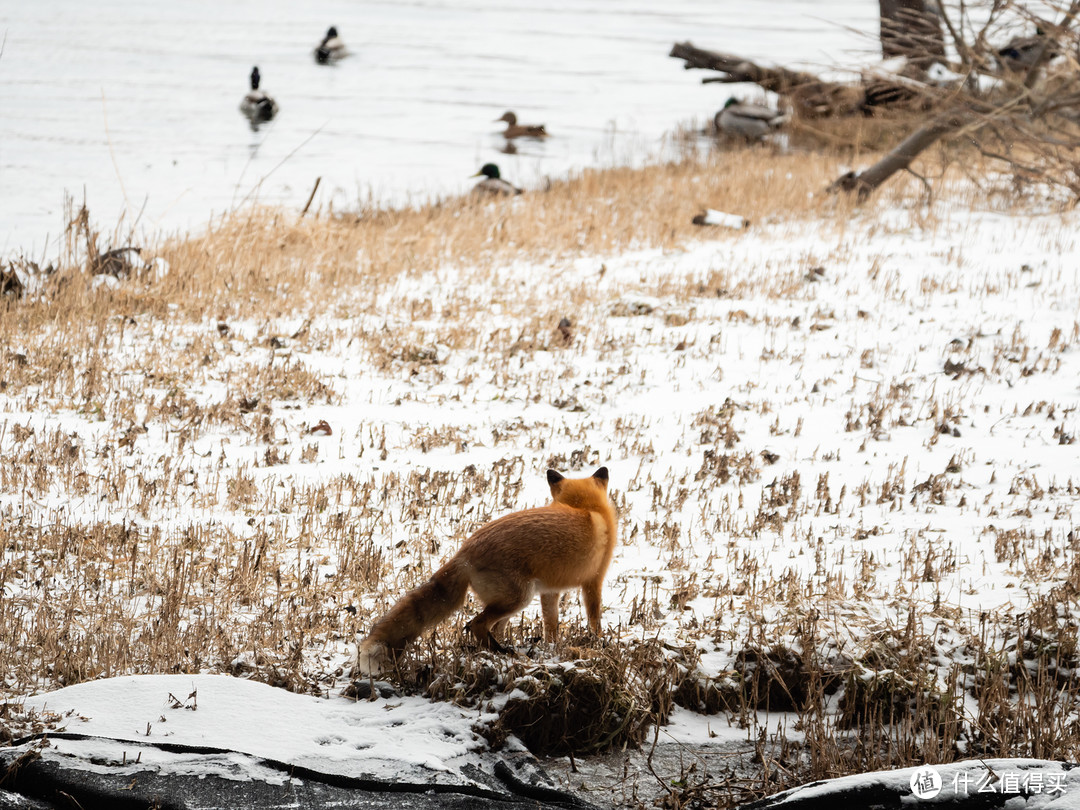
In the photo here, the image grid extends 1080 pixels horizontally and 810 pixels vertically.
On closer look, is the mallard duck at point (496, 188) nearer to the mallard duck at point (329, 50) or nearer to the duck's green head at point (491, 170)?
the duck's green head at point (491, 170)

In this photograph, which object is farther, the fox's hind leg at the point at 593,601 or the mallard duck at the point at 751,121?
the mallard duck at the point at 751,121

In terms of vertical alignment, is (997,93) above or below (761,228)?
above

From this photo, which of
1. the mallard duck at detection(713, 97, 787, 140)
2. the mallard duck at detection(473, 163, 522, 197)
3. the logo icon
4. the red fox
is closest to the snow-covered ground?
the red fox

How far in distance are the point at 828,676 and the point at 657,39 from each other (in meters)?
53.5

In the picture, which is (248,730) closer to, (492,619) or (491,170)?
(492,619)

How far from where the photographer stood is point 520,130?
26.4 metres

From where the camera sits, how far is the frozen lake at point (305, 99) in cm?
1891

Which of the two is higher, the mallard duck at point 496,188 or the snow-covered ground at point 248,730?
the mallard duck at point 496,188

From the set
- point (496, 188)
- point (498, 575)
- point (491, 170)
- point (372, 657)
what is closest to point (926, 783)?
point (498, 575)

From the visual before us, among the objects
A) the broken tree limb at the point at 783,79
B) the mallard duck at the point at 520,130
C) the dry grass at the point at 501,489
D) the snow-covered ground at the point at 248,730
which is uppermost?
the broken tree limb at the point at 783,79

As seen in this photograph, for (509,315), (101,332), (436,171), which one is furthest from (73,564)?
(436,171)

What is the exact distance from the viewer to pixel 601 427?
8094mm

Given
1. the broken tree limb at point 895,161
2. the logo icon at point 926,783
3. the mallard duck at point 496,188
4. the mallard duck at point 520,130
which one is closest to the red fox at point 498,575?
the logo icon at point 926,783

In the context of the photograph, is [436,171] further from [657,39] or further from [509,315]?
[657,39]
